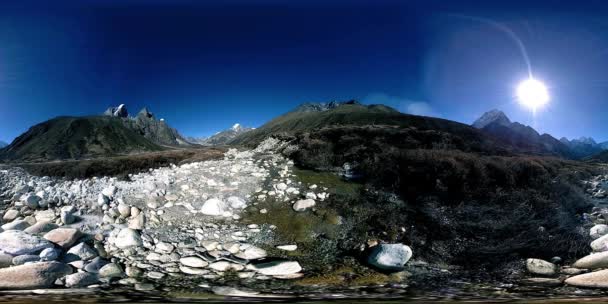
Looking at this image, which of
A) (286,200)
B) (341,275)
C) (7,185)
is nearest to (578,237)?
(341,275)

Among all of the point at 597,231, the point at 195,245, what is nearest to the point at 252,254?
the point at 195,245

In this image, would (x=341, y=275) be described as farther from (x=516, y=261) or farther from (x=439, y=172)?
(x=439, y=172)

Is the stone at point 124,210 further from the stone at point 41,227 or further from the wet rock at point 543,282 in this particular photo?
the wet rock at point 543,282

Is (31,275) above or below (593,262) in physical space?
above

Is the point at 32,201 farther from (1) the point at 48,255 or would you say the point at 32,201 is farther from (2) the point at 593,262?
(2) the point at 593,262

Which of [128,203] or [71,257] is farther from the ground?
[128,203]

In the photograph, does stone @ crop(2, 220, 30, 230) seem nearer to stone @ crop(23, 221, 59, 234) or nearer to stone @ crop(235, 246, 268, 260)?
stone @ crop(23, 221, 59, 234)
